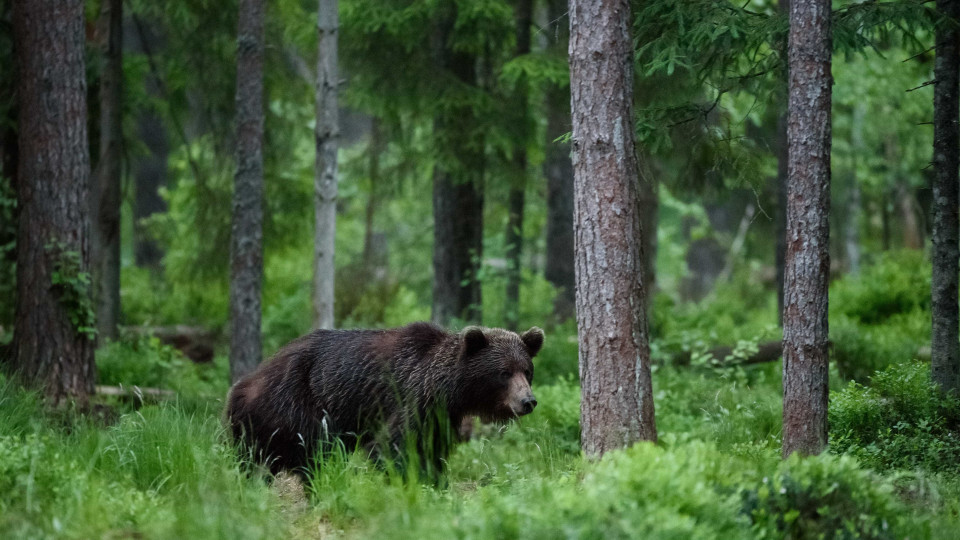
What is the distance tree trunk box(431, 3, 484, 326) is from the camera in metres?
14.5

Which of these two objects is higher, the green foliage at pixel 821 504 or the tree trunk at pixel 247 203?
the tree trunk at pixel 247 203

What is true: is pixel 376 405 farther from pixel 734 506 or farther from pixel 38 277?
pixel 38 277

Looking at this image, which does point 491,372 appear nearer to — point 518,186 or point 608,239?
point 608,239

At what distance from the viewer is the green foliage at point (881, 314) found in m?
12.6

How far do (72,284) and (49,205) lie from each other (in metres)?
0.87

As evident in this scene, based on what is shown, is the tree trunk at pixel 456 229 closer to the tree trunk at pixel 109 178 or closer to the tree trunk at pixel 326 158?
the tree trunk at pixel 326 158

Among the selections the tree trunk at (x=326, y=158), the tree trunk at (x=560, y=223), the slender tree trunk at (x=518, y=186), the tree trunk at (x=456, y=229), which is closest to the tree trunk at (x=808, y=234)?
the tree trunk at (x=326, y=158)

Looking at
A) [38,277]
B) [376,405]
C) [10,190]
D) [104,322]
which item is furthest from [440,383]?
[104,322]

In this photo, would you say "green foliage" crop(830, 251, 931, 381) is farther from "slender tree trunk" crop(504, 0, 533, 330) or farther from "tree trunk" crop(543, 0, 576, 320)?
"slender tree trunk" crop(504, 0, 533, 330)

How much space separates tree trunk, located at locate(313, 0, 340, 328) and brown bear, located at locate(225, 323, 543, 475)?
377 cm

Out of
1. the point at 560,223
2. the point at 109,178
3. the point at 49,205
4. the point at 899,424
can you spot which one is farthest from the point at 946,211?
the point at 109,178

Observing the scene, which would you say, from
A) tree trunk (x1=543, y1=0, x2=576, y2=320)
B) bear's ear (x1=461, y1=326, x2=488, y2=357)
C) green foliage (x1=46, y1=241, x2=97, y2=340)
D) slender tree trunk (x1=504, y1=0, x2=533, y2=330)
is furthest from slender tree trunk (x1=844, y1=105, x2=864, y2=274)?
green foliage (x1=46, y1=241, x2=97, y2=340)

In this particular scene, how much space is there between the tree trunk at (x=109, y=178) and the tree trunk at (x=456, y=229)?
4738 millimetres

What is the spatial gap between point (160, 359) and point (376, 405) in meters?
6.40
